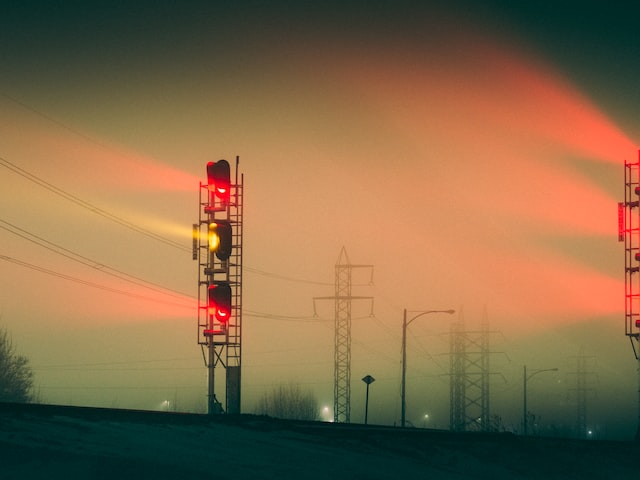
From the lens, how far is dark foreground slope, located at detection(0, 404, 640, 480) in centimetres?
1839

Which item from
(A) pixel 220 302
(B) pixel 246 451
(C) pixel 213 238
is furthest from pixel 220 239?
(B) pixel 246 451

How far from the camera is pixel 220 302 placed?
41281 millimetres

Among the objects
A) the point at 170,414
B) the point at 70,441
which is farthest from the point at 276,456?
the point at 70,441

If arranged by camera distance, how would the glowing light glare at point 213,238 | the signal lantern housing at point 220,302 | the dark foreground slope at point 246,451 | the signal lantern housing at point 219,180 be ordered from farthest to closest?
the signal lantern housing at point 219,180
the signal lantern housing at point 220,302
the glowing light glare at point 213,238
the dark foreground slope at point 246,451

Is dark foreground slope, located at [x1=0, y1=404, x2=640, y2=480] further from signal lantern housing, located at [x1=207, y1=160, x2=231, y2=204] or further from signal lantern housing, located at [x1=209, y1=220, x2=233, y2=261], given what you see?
signal lantern housing, located at [x1=207, y1=160, x2=231, y2=204]

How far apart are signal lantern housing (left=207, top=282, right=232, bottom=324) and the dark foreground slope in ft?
37.0

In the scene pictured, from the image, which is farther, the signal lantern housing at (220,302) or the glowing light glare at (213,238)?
the signal lantern housing at (220,302)

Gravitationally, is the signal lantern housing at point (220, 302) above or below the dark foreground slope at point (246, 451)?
above

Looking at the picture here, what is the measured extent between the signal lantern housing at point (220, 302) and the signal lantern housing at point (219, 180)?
3.87 meters

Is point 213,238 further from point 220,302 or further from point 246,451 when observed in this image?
point 246,451

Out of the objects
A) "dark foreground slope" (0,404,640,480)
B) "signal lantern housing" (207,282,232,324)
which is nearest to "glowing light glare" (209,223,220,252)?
"signal lantern housing" (207,282,232,324)

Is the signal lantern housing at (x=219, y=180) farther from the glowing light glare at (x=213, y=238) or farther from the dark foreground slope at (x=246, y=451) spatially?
the dark foreground slope at (x=246, y=451)

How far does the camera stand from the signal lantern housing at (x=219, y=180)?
1667 inches

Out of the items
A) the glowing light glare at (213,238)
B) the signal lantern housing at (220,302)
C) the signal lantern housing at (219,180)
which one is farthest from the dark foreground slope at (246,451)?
the signal lantern housing at (219,180)
